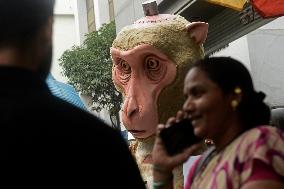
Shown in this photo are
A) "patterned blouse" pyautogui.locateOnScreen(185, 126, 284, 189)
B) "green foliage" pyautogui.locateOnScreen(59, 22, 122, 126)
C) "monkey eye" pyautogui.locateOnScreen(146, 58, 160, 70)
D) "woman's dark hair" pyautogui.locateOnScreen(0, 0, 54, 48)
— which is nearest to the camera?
"woman's dark hair" pyautogui.locateOnScreen(0, 0, 54, 48)

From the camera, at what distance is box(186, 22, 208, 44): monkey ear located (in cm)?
386

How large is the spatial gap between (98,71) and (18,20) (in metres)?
19.7

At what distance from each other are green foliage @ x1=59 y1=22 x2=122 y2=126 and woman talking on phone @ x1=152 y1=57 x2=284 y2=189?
18.7 metres

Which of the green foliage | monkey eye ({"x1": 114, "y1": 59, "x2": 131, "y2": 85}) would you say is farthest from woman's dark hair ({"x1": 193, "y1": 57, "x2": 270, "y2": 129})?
the green foliage

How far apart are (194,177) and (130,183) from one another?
76cm

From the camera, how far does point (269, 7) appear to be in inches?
168

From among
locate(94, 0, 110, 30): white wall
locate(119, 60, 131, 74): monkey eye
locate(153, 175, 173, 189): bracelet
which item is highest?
locate(94, 0, 110, 30): white wall

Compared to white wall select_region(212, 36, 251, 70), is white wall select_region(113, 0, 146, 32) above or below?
above

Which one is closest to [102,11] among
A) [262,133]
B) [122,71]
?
[122,71]

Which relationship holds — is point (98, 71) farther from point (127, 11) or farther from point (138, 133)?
point (138, 133)

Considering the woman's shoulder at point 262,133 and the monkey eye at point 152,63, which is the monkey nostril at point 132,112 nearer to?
the monkey eye at point 152,63

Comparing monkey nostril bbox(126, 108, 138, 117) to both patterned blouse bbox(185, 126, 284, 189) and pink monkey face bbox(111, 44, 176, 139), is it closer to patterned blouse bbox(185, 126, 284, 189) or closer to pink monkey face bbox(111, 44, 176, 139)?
pink monkey face bbox(111, 44, 176, 139)

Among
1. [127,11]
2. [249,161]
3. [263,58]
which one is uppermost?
[127,11]

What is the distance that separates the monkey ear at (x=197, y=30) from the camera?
12.7 ft
